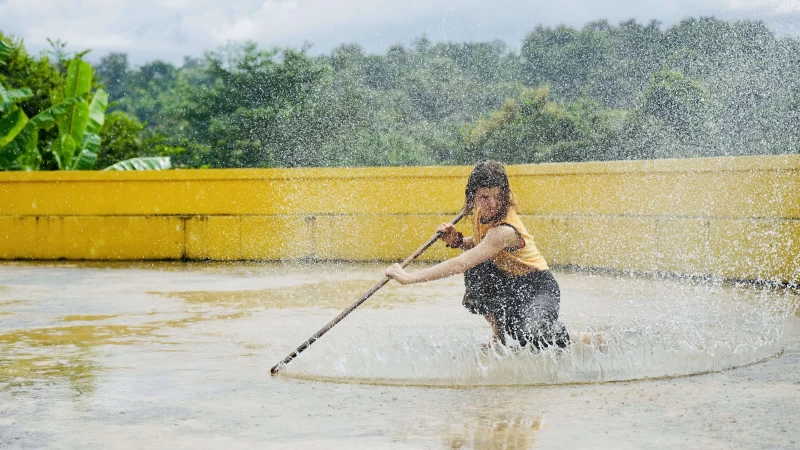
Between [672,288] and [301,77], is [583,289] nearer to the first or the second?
[672,288]

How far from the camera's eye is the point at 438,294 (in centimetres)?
788

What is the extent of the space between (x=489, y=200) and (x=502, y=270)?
0.35 meters

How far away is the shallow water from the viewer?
3467 mm

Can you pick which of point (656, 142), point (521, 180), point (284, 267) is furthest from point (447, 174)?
point (656, 142)

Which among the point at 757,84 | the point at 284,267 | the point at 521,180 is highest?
the point at 757,84

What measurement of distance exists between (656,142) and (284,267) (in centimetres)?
745

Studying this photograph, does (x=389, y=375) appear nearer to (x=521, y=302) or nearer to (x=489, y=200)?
(x=521, y=302)

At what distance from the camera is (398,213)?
1062 centimetres

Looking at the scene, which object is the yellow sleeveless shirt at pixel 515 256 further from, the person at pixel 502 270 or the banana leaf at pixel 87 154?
the banana leaf at pixel 87 154

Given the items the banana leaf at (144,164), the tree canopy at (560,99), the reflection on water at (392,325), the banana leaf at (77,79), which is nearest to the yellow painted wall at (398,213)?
the reflection on water at (392,325)

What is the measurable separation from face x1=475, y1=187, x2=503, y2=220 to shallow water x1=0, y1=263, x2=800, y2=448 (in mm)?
644

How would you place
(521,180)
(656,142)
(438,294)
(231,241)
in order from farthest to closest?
(656,142)
(231,241)
(521,180)
(438,294)

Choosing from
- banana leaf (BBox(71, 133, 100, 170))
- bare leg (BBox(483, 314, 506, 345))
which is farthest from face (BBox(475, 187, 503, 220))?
banana leaf (BBox(71, 133, 100, 170))

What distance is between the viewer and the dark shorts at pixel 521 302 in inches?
185
